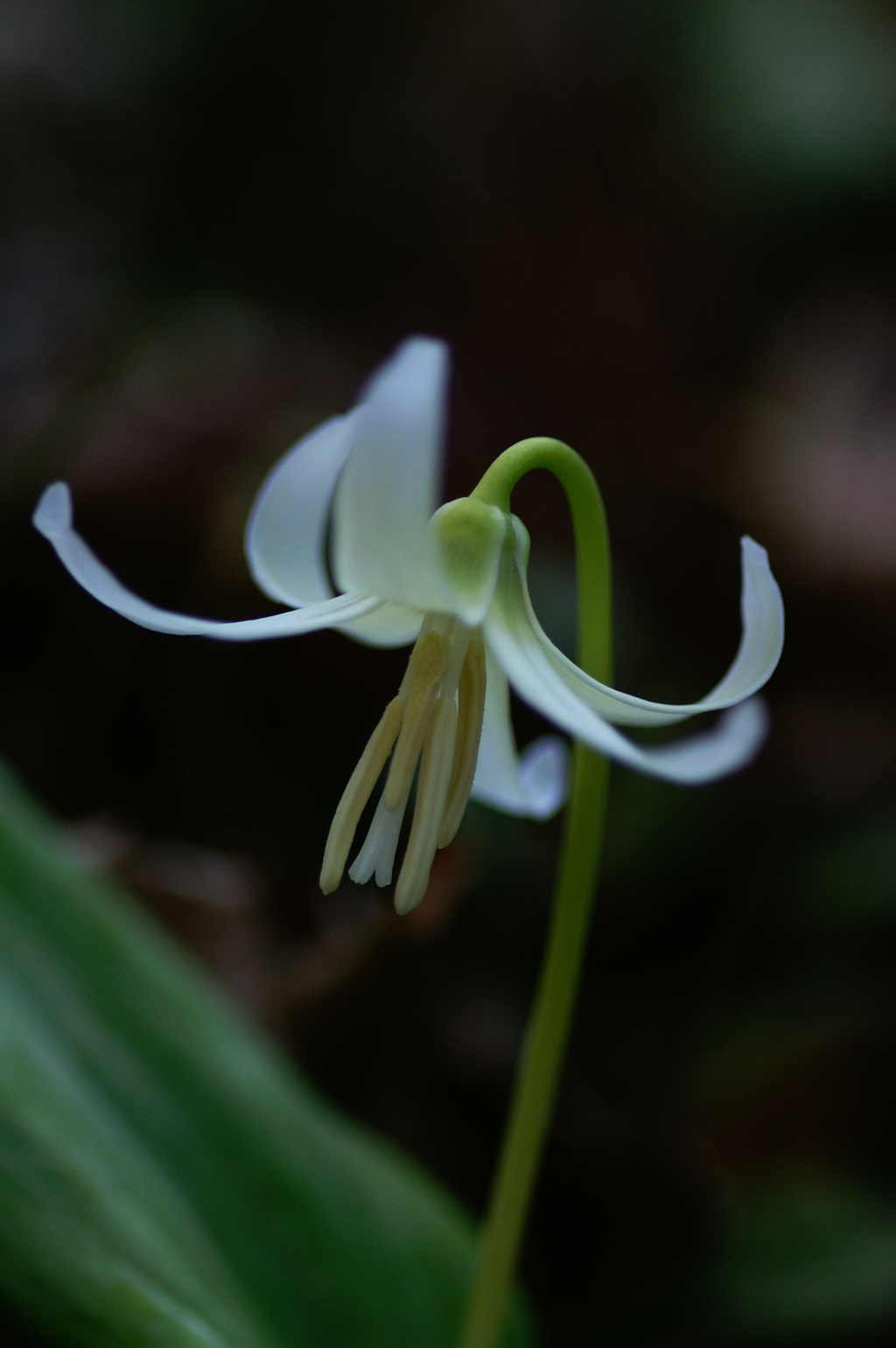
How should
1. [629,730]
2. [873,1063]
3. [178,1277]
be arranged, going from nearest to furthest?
[178,1277]
[873,1063]
[629,730]

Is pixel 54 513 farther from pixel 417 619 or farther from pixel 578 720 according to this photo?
pixel 578 720

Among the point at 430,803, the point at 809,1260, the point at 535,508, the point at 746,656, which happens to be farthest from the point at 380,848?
the point at 535,508

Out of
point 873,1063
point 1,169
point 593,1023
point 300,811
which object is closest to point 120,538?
point 300,811

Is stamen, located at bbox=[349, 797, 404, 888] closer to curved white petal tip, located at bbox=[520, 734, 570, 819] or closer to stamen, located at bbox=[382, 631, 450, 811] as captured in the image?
stamen, located at bbox=[382, 631, 450, 811]

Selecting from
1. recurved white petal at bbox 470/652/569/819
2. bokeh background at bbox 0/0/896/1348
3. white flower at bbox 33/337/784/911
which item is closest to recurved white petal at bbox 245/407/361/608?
white flower at bbox 33/337/784/911

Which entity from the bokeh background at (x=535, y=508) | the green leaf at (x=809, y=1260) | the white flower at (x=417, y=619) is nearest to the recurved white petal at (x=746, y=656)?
the white flower at (x=417, y=619)

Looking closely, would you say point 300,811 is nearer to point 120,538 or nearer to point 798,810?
point 120,538

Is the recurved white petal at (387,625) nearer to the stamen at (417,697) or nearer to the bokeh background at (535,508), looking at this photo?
the stamen at (417,697)
